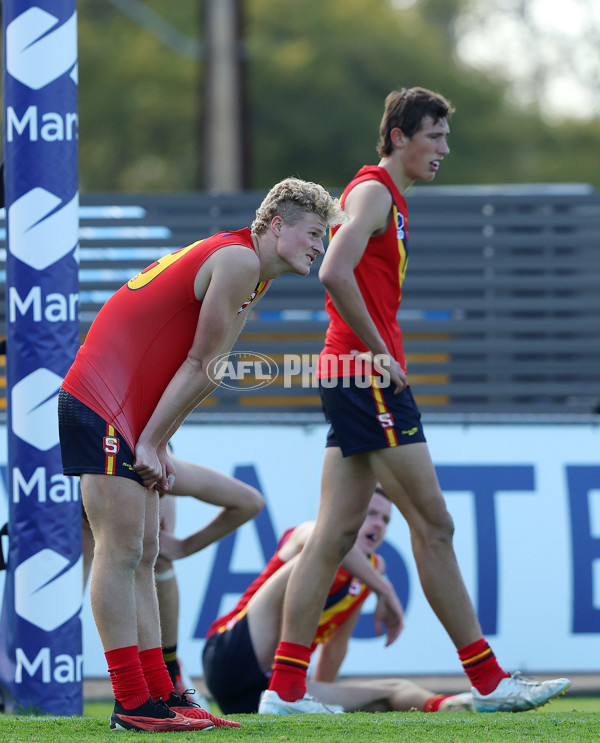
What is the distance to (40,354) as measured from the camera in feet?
15.0

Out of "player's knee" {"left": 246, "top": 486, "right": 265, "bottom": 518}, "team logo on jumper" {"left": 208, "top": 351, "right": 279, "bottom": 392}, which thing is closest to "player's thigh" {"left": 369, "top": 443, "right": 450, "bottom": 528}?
"player's knee" {"left": 246, "top": 486, "right": 265, "bottom": 518}

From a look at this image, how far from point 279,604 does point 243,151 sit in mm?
14948

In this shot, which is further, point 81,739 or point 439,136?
point 439,136

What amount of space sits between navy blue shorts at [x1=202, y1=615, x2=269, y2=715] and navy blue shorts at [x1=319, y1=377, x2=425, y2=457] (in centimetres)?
120

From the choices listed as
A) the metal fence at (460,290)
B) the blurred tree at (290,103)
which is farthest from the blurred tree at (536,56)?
the metal fence at (460,290)

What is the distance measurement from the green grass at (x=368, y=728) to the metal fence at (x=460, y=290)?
3.73 meters

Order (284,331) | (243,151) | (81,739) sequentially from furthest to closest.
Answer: (243,151) → (284,331) → (81,739)

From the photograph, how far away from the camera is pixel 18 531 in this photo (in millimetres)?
4559

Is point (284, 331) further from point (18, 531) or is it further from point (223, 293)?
point (223, 293)

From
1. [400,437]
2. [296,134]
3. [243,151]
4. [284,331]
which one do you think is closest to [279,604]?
[400,437]

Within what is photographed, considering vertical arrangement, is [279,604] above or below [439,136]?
below

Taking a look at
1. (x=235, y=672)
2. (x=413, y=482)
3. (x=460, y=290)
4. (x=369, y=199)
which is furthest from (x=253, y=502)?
(x=460, y=290)

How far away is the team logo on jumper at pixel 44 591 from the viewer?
177 inches

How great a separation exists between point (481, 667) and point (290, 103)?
1322 inches
